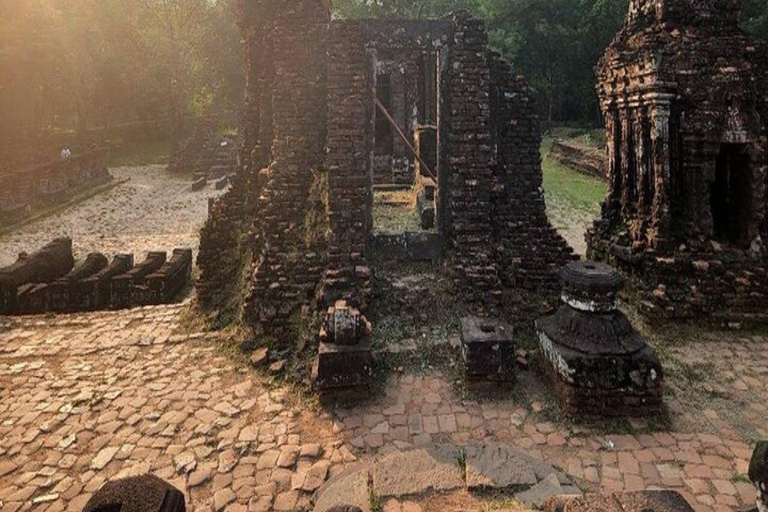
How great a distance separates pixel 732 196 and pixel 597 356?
16.6 ft

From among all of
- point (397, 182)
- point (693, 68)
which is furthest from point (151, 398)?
point (397, 182)

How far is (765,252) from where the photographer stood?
789 centimetres

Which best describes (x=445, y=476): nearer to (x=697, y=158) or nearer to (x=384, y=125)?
(x=697, y=158)

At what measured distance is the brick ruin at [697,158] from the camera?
7672 mm

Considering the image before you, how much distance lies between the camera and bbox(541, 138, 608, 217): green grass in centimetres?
1911

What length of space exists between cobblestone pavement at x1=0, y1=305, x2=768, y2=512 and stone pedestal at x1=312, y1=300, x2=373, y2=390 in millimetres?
296

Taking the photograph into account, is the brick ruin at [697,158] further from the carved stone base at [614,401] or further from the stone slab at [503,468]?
the stone slab at [503,468]

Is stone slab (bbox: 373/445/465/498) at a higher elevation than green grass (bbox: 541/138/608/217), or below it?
below

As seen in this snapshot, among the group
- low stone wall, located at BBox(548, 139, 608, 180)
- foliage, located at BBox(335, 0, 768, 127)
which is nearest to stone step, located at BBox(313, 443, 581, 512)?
low stone wall, located at BBox(548, 139, 608, 180)

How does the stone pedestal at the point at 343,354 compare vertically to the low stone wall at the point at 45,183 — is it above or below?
below

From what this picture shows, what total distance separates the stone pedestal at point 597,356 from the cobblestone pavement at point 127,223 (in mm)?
10890

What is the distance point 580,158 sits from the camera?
2672 cm

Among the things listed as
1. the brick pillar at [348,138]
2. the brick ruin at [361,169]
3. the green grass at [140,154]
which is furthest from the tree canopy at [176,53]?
the brick pillar at [348,138]

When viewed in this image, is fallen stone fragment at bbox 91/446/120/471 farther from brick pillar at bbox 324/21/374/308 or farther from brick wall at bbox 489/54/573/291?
brick wall at bbox 489/54/573/291
